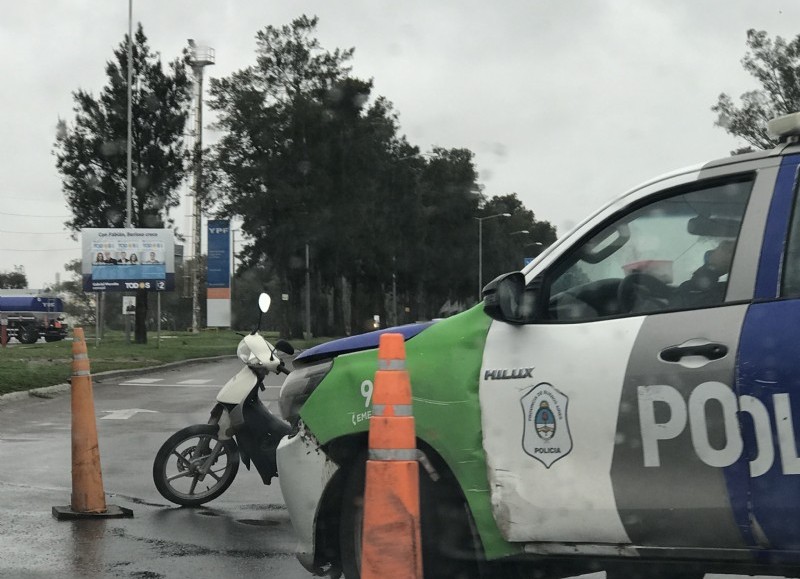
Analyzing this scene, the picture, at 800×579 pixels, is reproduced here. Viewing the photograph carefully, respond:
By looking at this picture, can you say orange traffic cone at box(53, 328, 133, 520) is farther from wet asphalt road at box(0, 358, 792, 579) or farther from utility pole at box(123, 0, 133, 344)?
utility pole at box(123, 0, 133, 344)

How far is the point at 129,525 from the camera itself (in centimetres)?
771

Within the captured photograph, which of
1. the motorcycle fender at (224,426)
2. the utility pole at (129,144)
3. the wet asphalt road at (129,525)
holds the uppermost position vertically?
the utility pole at (129,144)

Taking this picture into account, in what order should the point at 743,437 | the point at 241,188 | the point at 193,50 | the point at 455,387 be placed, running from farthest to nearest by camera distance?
1. the point at 241,188
2. the point at 193,50
3. the point at 455,387
4. the point at 743,437

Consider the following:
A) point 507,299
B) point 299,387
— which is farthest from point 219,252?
point 507,299

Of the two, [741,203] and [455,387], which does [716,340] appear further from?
[455,387]

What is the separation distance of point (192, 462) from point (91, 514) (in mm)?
944

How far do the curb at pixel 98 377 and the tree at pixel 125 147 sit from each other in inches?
552

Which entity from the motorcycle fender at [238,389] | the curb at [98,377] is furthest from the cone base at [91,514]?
the curb at [98,377]

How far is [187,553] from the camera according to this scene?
6.80 meters

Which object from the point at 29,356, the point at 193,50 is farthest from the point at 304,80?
the point at 29,356

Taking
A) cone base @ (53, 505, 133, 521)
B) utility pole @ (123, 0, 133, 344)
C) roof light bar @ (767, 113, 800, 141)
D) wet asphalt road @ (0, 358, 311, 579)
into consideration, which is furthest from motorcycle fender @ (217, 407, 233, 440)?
utility pole @ (123, 0, 133, 344)

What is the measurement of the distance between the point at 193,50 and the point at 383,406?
49.4 meters

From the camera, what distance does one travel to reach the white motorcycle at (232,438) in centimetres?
847

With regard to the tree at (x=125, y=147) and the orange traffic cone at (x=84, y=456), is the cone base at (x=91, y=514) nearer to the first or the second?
the orange traffic cone at (x=84, y=456)
